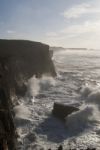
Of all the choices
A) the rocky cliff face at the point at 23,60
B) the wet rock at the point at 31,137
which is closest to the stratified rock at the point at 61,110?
the wet rock at the point at 31,137

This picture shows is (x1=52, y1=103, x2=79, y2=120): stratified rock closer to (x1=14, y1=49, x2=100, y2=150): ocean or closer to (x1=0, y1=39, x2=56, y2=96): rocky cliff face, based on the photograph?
(x1=14, y1=49, x2=100, y2=150): ocean

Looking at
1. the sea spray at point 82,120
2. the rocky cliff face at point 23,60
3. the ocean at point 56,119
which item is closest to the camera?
the ocean at point 56,119

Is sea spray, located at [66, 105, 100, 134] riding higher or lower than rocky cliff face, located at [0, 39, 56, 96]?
lower

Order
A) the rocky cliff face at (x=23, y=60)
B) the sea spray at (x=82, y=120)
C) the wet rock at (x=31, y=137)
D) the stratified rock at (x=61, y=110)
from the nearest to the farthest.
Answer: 1. the wet rock at (x=31, y=137)
2. the sea spray at (x=82, y=120)
3. the stratified rock at (x=61, y=110)
4. the rocky cliff face at (x=23, y=60)

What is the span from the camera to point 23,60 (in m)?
37.0

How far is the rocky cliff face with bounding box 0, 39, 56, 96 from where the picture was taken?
31.4 metres

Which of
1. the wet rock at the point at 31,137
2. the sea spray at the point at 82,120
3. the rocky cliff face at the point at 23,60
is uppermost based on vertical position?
the rocky cliff face at the point at 23,60

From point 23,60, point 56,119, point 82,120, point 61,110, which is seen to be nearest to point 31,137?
point 56,119

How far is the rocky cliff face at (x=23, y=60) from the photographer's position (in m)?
31.4

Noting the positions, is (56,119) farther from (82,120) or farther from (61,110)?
(82,120)

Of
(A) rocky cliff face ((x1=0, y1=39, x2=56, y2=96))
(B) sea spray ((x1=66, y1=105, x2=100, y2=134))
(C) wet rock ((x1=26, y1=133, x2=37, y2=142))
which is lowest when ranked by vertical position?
(C) wet rock ((x1=26, y1=133, x2=37, y2=142))

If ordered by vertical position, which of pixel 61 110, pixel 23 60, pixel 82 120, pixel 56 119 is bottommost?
pixel 56 119

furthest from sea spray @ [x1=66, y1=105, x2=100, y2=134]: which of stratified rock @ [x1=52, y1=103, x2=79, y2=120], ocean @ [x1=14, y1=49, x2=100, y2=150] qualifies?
stratified rock @ [x1=52, y1=103, x2=79, y2=120]

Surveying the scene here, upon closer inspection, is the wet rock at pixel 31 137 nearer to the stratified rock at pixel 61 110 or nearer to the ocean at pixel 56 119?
the ocean at pixel 56 119
